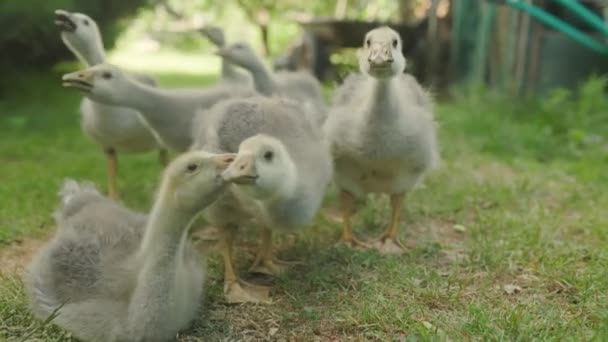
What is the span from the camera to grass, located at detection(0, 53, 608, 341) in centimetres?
304

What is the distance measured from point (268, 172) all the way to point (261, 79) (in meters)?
2.33

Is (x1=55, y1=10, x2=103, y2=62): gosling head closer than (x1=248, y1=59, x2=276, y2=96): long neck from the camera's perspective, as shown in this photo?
Yes

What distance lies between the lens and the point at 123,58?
16.5 m

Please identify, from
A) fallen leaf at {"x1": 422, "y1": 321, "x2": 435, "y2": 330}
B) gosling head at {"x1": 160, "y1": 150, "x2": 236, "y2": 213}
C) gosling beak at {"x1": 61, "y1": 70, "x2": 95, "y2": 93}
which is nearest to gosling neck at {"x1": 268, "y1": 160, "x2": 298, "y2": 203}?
gosling head at {"x1": 160, "y1": 150, "x2": 236, "y2": 213}

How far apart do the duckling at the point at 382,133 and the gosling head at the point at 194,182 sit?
1206 mm

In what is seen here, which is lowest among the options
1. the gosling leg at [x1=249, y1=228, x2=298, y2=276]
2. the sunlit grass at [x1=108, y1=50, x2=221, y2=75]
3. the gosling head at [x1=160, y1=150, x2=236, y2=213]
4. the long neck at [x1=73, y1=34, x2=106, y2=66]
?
the sunlit grass at [x1=108, y1=50, x2=221, y2=75]

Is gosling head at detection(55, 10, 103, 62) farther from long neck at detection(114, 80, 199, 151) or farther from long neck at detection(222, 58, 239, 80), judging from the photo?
long neck at detection(222, 58, 239, 80)

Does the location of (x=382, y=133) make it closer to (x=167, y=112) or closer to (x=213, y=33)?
(x=167, y=112)

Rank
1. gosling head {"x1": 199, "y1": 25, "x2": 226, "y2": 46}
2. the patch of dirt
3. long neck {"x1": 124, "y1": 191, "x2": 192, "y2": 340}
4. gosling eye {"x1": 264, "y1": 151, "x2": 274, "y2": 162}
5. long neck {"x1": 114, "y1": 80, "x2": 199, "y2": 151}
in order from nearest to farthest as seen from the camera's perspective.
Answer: long neck {"x1": 124, "y1": 191, "x2": 192, "y2": 340}, gosling eye {"x1": 264, "y1": 151, "x2": 274, "y2": 162}, the patch of dirt, long neck {"x1": 114, "y1": 80, "x2": 199, "y2": 151}, gosling head {"x1": 199, "y1": 25, "x2": 226, "y2": 46}

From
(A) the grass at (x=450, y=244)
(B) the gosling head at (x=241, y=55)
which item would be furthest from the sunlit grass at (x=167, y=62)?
(B) the gosling head at (x=241, y=55)

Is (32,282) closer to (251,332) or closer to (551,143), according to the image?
(251,332)

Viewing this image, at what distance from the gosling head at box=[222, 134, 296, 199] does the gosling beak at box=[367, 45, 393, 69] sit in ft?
2.41

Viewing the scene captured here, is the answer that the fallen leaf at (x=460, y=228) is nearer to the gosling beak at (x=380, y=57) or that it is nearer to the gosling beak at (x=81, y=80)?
the gosling beak at (x=380, y=57)

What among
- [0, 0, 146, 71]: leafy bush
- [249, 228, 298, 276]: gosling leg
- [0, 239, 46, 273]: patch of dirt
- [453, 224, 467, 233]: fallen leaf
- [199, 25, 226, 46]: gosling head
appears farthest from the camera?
[0, 0, 146, 71]: leafy bush
